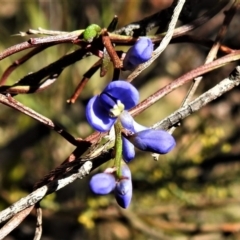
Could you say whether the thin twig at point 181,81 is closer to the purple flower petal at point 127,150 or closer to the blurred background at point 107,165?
the purple flower petal at point 127,150

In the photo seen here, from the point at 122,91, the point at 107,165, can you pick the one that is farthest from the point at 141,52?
the point at 107,165

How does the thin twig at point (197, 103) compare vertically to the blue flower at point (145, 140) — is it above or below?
above

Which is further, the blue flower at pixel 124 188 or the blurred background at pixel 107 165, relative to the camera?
the blurred background at pixel 107 165

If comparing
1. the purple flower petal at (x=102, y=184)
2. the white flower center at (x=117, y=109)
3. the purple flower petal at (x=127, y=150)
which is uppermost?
the white flower center at (x=117, y=109)

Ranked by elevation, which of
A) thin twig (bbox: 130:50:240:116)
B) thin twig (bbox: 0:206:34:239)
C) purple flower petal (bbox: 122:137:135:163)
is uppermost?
thin twig (bbox: 130:50:240:116)

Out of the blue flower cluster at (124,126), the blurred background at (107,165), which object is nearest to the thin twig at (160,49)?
the blue flower cluster at (124,126)

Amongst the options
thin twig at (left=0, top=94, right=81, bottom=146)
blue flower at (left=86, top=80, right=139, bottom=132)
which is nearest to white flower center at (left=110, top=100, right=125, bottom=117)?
blue flower at (left=86, top=80, right=139, bottom=132)

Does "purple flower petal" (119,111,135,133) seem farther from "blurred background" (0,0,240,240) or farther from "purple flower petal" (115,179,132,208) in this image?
"blurred background" (0,0,240,240)

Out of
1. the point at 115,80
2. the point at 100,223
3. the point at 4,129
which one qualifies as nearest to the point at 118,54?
the point at 115,80
